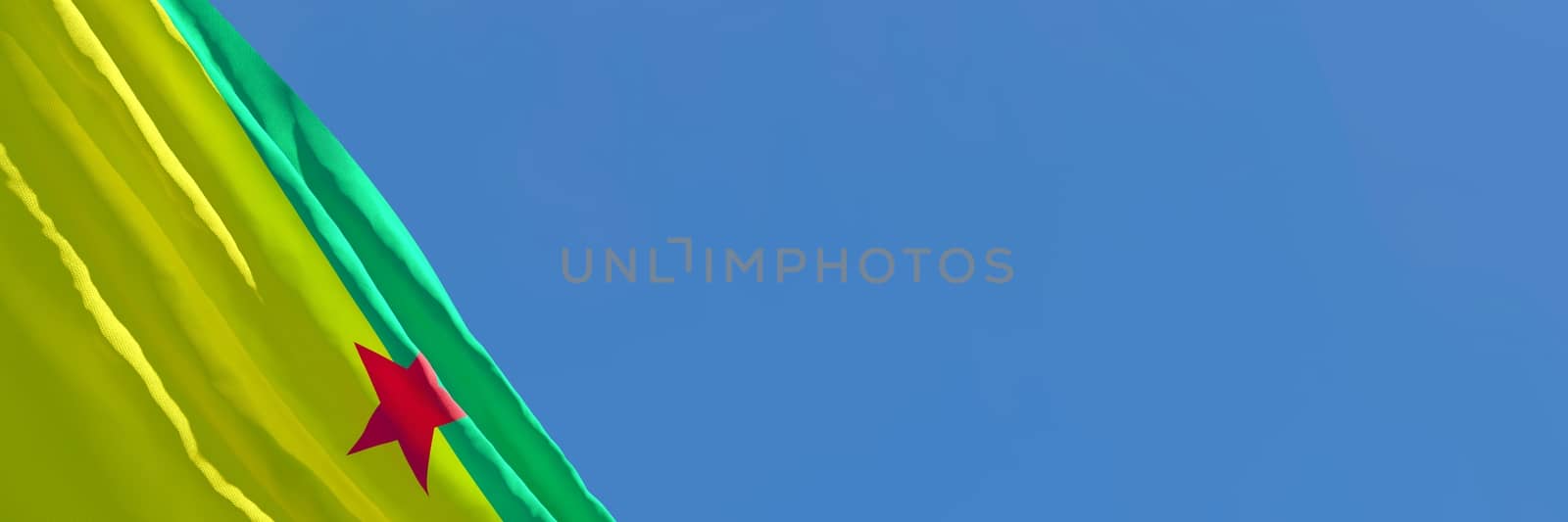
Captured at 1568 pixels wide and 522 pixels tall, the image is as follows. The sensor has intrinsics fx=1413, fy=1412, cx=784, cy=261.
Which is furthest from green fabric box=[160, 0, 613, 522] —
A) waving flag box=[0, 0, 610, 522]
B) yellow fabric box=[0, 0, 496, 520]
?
yellow fabric box=[0, 0, 496, 520]

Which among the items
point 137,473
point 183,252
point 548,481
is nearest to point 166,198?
point 183,252

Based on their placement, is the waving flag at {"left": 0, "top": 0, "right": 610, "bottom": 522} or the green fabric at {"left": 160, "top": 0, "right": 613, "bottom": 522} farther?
the green fabric at {"left": 160, "top": 0, "right": 613, "bottom": 522}

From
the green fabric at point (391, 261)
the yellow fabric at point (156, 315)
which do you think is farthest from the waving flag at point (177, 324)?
the green fabric at point (391, 261)

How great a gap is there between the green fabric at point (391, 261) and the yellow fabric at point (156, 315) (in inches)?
28.2

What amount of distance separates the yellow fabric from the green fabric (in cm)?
72

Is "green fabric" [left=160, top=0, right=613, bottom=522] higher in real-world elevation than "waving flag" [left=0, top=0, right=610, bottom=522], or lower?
higher

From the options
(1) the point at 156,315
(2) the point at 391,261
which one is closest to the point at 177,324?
(1) the point at 156,315

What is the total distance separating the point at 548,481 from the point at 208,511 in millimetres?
2457

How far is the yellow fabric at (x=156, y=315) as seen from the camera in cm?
491

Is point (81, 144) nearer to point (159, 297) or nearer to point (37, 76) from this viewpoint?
point (37, 76)

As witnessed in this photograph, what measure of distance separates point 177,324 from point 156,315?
80 millimetres

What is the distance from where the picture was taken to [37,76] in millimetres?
5285

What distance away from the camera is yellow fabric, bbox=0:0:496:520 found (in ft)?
16.1

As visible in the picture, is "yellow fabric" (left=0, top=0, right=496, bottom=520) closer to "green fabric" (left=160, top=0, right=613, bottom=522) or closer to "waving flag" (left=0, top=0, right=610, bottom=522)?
"waving flag" (left=0, top=0, right=610, bottom=522)
